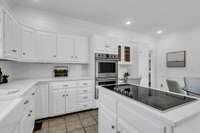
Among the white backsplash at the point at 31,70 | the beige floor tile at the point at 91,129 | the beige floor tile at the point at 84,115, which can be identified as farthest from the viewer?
the beige floor tile at the point at 84,115

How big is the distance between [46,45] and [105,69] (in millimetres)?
1837

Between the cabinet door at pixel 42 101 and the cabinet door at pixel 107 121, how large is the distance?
5.18 feet

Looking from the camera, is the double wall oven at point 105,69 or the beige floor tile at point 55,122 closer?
the beige floor tile at point 55,122

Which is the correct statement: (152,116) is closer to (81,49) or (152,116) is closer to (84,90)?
(84,90)

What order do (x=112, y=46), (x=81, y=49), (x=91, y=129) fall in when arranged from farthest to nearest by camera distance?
(x=112, y=46) → (x=81, y=49) → (x=91, y=129)

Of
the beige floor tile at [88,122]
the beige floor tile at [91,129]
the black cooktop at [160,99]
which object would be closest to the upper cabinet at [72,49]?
the beige floor tile at [88,122]

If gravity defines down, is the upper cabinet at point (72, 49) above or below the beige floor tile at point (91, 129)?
above

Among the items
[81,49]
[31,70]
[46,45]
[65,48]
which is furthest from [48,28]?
[31,70]

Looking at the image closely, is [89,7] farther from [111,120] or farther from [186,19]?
[186,19]

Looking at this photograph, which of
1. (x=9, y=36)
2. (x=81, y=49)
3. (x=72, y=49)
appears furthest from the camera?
(x=81, y=49)

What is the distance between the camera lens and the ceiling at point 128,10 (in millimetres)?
2576

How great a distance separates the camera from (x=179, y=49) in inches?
174

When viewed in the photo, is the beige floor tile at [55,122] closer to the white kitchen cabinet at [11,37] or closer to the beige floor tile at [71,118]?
the beige floor tile at [71,118]

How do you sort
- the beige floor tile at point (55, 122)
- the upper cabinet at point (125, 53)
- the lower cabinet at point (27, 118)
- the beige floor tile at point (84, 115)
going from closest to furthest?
the lower cabinet at point (27, 118) → the beige floor tile at point (55, 122) → the beige floor tile at point (84, 115) → the upper cabinet at point (125, 53)
